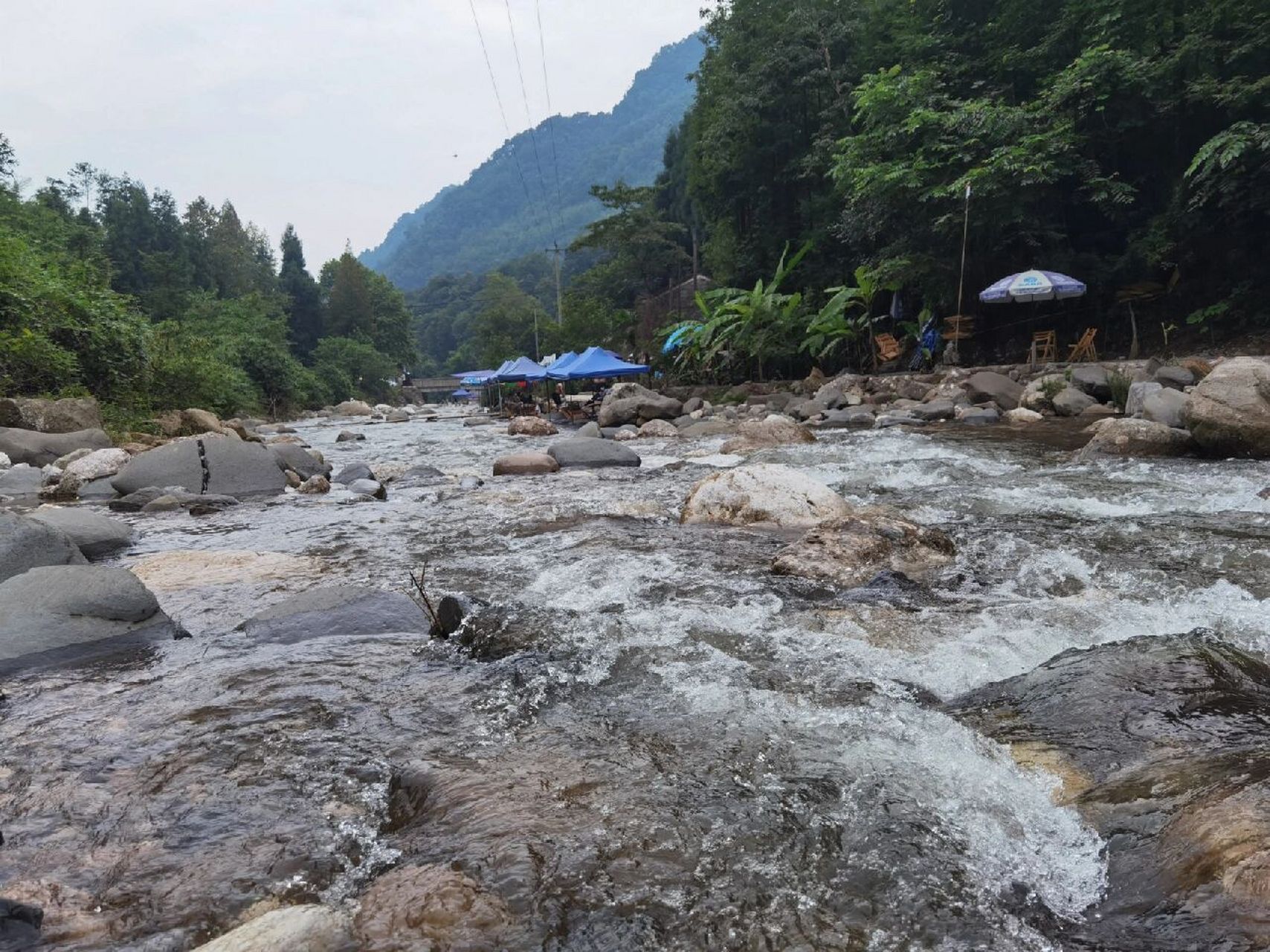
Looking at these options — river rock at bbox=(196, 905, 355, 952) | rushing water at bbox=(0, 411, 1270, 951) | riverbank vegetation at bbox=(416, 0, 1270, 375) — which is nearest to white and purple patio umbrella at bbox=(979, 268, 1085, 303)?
riverbank vegetation at bbox=(416, 0, 1270, 375)

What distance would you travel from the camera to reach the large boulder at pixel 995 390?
1477 centimetres

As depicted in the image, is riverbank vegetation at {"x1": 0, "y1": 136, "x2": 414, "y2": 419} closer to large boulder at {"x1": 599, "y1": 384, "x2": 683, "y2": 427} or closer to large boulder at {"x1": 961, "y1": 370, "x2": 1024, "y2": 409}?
large boulder at {"x1": 599, "y1": 384, "x2": 683, "y2": 427}

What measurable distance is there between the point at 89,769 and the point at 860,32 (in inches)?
→ 1094

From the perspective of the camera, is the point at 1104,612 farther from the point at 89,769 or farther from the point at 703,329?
the point at 703,329

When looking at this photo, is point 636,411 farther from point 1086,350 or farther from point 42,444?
point 42,444

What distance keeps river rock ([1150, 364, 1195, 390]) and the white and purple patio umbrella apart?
147 inches

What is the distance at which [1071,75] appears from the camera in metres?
16.0

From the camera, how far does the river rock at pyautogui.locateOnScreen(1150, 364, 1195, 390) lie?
11.8 m

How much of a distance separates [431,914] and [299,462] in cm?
1069

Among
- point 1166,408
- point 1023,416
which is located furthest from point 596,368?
point 1166,408

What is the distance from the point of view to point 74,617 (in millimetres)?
3809

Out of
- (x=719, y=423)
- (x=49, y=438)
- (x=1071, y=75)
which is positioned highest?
(x=1071, y=75)

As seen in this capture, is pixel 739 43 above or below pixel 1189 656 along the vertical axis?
above

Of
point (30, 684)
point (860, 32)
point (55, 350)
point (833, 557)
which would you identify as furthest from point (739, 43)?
point (30, 684)
